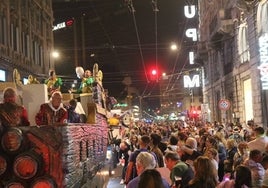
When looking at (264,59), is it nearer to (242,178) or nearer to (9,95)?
(242,178)

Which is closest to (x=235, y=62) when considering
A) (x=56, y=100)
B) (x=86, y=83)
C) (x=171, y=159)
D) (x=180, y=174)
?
(x=86, y=83)

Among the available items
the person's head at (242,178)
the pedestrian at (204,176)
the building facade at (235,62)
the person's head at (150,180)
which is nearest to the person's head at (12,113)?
the person's head at (150,180)

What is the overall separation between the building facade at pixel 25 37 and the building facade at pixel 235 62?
1305cm

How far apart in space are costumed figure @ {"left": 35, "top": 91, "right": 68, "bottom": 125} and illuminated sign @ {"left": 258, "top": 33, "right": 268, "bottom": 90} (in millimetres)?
17023

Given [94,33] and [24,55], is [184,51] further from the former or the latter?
[24,55]

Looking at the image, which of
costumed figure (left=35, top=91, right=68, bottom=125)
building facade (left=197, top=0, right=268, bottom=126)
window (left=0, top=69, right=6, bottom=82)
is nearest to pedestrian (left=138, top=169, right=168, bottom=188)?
costumed figure (left=35, top=91, right=68, bottom=125)

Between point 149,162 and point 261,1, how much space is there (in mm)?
19731

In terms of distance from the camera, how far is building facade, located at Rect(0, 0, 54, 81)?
98.0 ft

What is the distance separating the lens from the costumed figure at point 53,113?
689 cm

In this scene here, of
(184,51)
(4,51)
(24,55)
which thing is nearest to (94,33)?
(184,51)

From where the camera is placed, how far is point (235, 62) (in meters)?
33.3

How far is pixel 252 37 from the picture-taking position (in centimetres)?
2636

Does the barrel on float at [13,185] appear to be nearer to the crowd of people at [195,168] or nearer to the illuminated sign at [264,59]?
the crowd of people at [195,168]

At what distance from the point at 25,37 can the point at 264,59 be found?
19.6m
